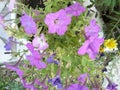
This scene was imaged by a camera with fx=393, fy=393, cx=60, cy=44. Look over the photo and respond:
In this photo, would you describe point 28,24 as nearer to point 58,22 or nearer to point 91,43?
point 58,22

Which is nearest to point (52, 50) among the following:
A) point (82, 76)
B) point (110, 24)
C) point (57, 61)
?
point (57, 61)

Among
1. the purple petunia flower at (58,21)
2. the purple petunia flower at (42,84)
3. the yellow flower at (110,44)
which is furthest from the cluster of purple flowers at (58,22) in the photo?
the yellow flower at (110,44)

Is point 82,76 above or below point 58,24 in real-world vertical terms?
below

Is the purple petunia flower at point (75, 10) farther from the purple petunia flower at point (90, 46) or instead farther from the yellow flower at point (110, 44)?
the yellow flower at point (110, 44)

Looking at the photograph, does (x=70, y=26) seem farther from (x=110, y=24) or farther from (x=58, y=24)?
(x=110, y=24)

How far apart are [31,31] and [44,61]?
0.15 meters

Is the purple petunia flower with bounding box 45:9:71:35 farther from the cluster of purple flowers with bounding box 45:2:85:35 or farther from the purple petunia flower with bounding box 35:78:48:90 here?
the purple petunia flower with bounding box 35:78:48:90

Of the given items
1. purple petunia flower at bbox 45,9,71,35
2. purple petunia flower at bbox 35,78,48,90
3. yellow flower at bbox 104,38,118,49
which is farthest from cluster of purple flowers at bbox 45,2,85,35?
yellow flower at bbox 104,38,118,49

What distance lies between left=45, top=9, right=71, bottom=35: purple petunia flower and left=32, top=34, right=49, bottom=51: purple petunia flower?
0.04 meters

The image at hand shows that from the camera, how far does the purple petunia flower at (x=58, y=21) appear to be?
116cm

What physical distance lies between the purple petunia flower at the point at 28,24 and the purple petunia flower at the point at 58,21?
41 mm

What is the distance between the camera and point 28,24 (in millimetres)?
1164

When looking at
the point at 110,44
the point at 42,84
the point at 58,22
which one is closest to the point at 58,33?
the point at 58,22

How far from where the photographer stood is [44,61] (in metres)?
1.28
